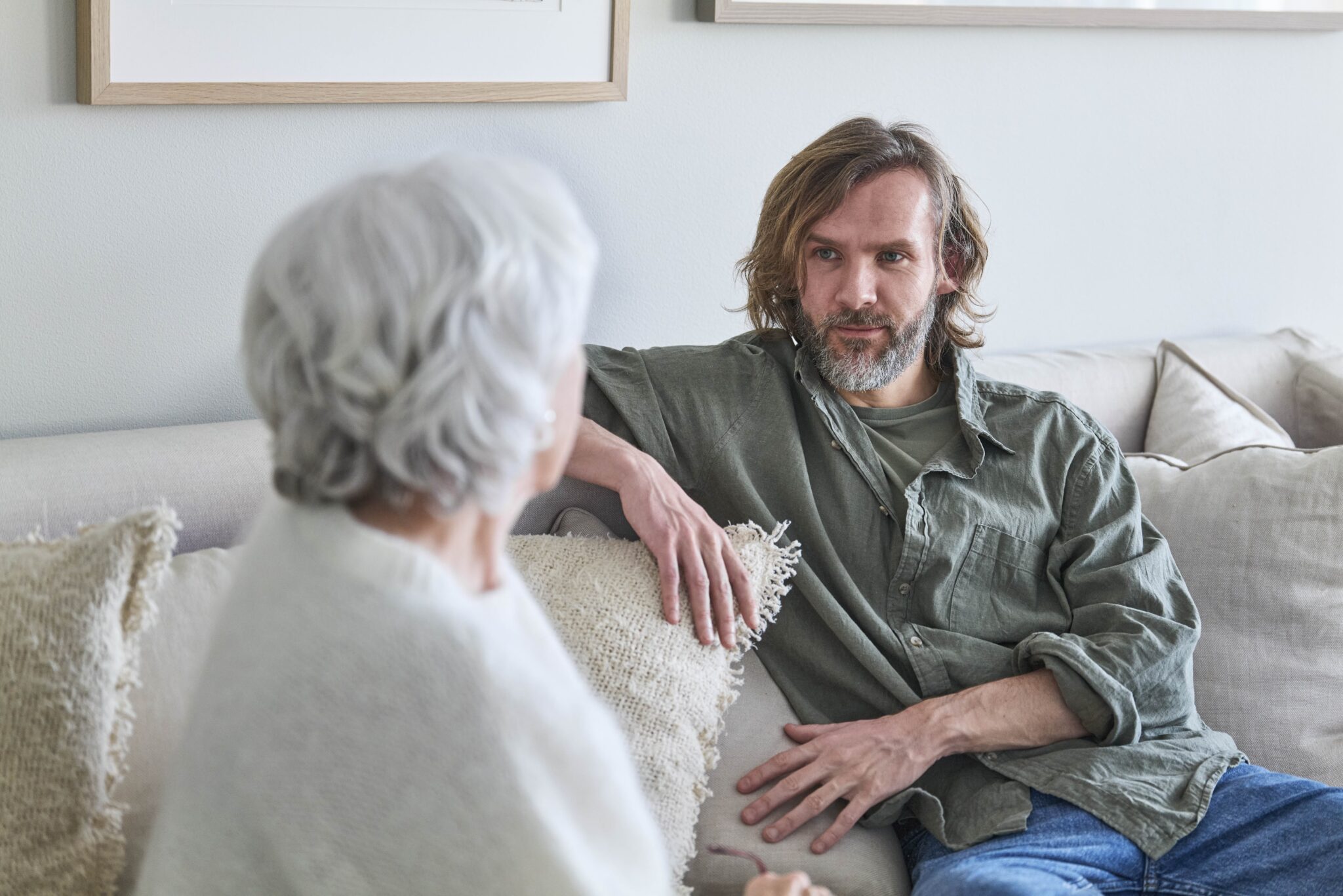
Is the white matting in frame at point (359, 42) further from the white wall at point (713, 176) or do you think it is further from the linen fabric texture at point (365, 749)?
the linen fabric texture at point (365, 749)

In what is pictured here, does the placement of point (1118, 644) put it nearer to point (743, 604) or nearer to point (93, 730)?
point (743, 604)

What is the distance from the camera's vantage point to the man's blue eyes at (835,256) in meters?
1.89

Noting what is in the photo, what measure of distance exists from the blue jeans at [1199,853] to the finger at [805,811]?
0.14 metres

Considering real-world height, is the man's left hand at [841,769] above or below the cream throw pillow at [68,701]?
below

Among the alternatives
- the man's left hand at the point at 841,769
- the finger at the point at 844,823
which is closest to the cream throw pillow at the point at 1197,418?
the man's left hand at the point at 841,769

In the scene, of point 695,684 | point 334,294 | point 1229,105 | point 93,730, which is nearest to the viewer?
point 334,294

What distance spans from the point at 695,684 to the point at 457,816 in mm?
741

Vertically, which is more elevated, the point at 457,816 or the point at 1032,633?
the point at 457,816

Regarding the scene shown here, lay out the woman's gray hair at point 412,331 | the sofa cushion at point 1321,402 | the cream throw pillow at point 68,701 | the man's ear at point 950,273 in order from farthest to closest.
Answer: the sofa cushion at point 1321,402 → the man's ear at point 950,273 → the cream throw pillow at point 68,701 → the woman's gray hair at point 412,331

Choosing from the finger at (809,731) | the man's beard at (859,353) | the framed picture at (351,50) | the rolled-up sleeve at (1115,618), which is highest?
the framed picture at (351,50)

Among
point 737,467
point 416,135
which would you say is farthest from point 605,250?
point 737,467

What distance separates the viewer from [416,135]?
192 centimetres

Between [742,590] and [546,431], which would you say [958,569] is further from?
[546,431]

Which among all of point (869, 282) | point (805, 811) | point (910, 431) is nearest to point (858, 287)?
point (869, 282)
